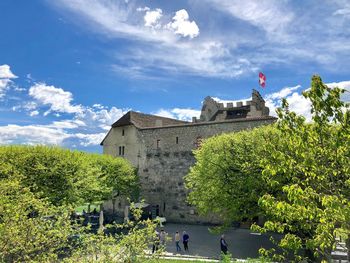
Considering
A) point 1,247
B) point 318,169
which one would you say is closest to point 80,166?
point 1,247

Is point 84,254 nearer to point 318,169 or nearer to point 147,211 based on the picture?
point 318,169

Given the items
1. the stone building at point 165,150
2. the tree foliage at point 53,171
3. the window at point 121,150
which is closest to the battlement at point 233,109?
the stone building at point 165,150

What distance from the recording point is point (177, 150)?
1415 inches

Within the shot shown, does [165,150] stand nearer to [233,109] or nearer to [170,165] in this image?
[170,165]

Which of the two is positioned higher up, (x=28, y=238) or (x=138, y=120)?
(x=138, y=120)

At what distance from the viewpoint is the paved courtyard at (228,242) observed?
21297mm

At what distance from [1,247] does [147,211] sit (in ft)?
93.9

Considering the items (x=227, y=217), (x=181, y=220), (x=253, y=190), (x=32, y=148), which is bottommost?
(x=181, y=220)

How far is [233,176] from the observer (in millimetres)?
20453

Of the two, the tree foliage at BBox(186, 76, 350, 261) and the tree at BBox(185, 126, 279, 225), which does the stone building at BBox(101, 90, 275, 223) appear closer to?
the tree at BBox(185, 126, 279, 225)

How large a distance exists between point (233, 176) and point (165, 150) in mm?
17030

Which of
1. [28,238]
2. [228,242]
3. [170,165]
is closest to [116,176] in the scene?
[170,165]

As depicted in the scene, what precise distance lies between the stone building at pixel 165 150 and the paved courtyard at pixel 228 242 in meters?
4.45

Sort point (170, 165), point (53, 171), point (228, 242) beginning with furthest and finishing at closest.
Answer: point (170, 165), point (228, 242), point (53, 171)
